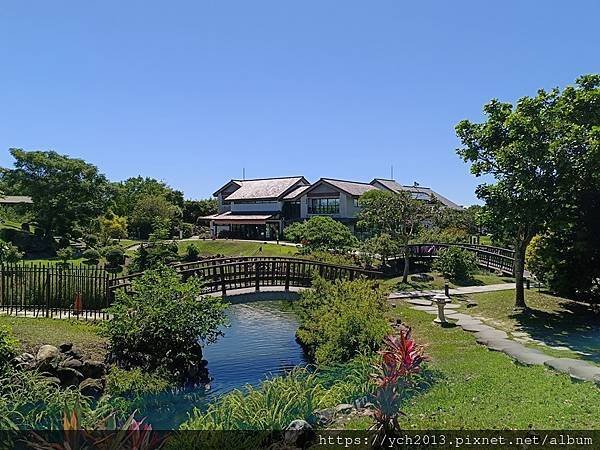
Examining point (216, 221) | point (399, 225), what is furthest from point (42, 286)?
point (216, 221)

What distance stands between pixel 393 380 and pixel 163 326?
6849mm

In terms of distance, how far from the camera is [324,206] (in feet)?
156

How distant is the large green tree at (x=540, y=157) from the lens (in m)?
12.5

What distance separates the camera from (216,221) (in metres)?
53.8

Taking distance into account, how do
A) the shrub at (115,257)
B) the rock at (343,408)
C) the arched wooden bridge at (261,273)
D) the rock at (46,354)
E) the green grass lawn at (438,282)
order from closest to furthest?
the rock at (343,408), the rock at (46,354), the arched wooden bridge at (261,273), the green grass lawn at (438,282), the shrub at (115,257)

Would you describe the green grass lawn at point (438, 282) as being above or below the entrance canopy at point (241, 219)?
below

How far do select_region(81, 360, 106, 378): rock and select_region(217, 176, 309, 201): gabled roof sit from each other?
40.7 meters

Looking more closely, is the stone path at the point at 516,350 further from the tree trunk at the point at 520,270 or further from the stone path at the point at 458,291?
the stone path at the point at 458,291

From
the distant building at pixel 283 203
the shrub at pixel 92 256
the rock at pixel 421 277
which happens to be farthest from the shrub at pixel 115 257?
the rock at pixel 421 277

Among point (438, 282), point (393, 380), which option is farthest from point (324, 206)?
point (393, 380)

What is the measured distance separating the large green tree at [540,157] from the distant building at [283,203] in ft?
94.9

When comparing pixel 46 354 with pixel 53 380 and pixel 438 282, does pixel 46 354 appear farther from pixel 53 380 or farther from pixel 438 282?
pixel 438 282

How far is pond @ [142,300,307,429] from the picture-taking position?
9.67 metres

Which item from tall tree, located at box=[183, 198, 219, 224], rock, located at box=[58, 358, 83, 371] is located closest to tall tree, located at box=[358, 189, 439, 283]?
rock, located at box=[58, 358, 83, 371]
